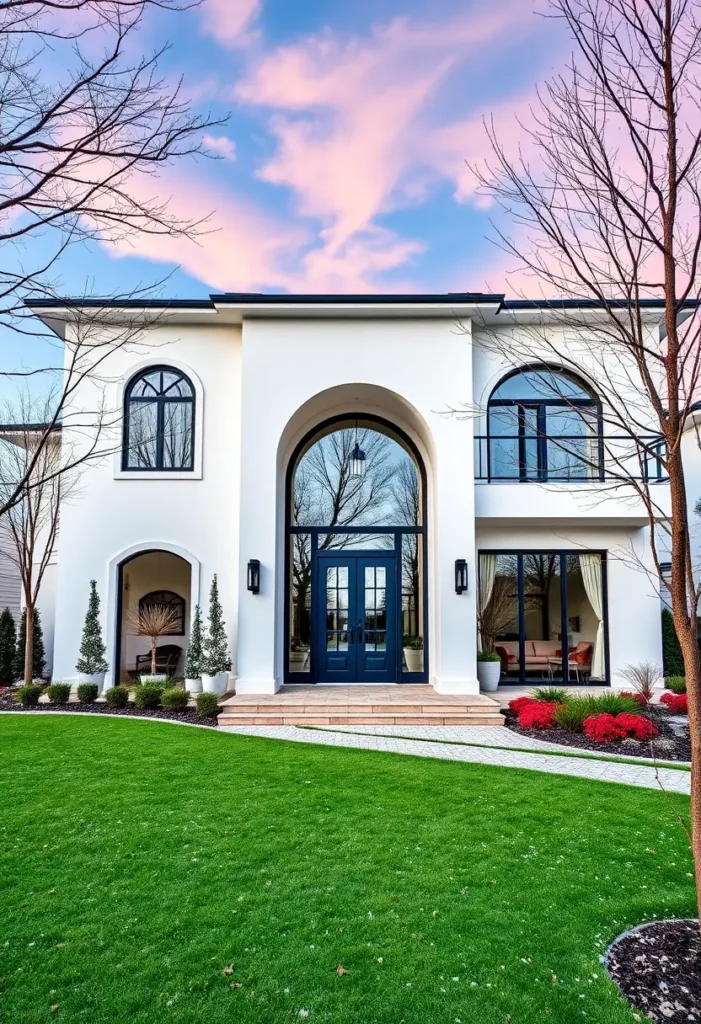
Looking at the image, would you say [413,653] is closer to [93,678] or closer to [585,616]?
[585,616]

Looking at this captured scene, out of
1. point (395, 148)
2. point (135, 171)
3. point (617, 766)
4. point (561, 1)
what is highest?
point (395, 148)

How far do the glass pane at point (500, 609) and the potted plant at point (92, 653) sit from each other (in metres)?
7.27

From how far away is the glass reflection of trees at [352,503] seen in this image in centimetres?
1277

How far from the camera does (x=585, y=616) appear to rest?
12953 millimetres

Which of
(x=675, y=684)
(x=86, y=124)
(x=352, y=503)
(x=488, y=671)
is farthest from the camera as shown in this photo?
(x=352, y=503)

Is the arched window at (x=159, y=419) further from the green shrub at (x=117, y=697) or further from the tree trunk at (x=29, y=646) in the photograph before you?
the green shrub at (x=117, y=697)

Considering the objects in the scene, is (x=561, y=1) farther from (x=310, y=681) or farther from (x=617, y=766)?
(x=310, y=681)

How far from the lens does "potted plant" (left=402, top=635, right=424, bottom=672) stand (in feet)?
41.1

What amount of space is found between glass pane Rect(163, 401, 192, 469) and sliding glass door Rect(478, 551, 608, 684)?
6338 mm

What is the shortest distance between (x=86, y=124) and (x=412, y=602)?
35.0 ft

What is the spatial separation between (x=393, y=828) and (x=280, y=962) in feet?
7.07

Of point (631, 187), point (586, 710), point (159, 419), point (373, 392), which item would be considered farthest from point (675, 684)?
point (159, 419)

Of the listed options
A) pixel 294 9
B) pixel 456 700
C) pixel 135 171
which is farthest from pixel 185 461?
pixel 135 171

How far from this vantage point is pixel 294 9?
4688mm
